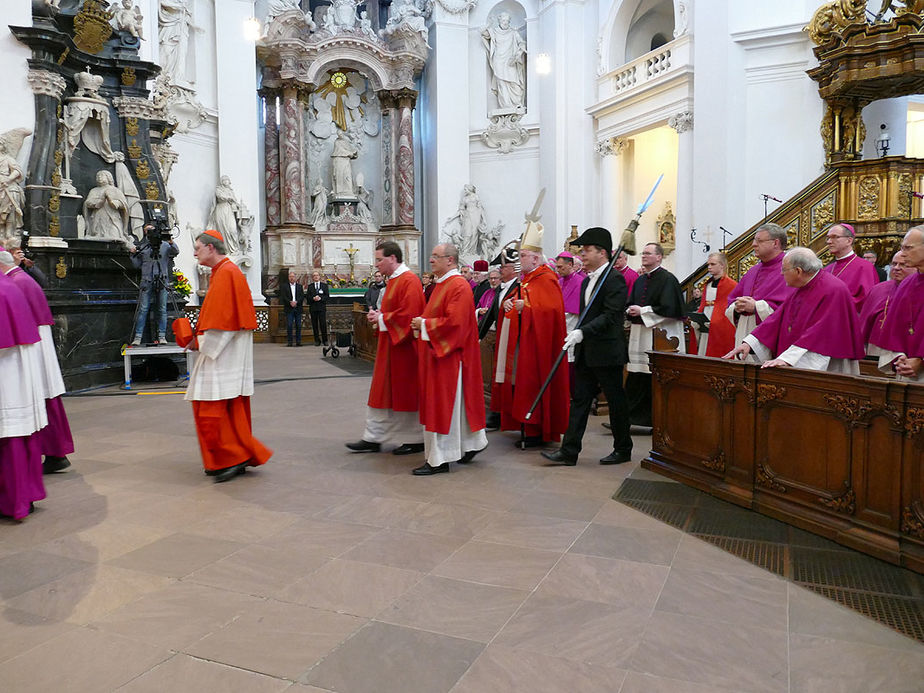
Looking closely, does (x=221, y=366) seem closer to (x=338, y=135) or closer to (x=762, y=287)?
(x=762, y=287)

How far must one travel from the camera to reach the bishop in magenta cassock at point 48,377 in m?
4.92

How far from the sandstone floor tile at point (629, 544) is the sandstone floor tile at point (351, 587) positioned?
1.01m

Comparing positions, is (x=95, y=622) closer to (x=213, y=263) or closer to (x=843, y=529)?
(x=213, y=263)

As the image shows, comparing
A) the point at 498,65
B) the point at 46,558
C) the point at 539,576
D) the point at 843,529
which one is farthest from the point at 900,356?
the point at 498,65

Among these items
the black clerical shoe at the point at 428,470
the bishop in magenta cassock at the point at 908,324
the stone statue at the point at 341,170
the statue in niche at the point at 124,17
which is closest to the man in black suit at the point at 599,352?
the black clerical shoe at the point at 428,470

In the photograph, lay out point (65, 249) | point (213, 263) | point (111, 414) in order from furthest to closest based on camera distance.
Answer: point (65, 249) → point (111, 414) → point (213, 263)

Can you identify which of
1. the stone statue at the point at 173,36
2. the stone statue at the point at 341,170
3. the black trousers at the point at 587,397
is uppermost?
the stone statue at the point at 173,36

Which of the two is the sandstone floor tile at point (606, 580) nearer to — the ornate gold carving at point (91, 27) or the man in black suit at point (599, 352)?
the man in black suit at point (599, 352)

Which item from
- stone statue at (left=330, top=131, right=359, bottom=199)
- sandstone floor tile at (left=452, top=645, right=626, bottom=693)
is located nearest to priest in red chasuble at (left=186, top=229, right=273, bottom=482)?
sandstone floor tile at (left=452, top=645, right=626, bottom=693)

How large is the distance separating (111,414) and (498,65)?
16.2 meters

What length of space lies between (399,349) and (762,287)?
3060 millimetres

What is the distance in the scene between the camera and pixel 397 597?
3.29 metres

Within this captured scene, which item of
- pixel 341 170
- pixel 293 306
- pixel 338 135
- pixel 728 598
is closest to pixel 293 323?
pixel 293 306

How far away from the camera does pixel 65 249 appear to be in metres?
9.61
